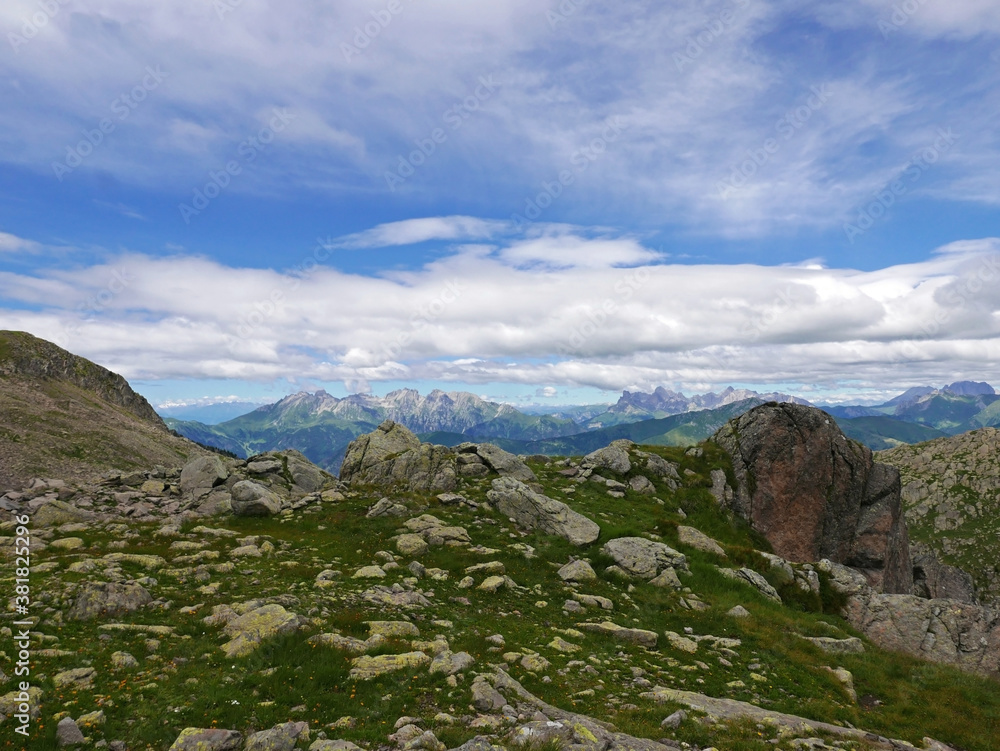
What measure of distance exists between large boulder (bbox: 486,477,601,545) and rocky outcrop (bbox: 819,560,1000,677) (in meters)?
18.9

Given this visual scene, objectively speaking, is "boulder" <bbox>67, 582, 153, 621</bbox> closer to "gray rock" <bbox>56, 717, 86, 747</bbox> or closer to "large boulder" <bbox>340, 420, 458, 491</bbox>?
"gray rock" <bbox>56, 717, 86, 747</bbox>

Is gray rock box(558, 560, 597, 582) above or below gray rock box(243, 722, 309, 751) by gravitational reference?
below

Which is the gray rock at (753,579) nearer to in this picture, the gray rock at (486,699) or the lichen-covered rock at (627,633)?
the lichen-covered rock at (627,633)

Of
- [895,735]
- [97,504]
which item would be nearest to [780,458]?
[895,735]

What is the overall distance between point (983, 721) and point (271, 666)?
27.5 m

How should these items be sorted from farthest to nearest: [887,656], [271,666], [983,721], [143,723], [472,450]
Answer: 1. [472,450]
2. [887,656]
3. [983,721]
4. [271,666]
5. [143,723]

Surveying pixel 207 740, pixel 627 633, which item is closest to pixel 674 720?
pixel 627 633

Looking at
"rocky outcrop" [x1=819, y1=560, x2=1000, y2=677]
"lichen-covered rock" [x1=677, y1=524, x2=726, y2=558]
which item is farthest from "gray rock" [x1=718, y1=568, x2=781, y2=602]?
"rocky outcrop" [x1=819, y1=560, x2=1000, y2=677]

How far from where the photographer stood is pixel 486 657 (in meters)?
19.0

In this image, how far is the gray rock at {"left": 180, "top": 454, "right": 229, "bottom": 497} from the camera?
43.9 m

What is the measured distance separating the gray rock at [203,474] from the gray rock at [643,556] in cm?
3546

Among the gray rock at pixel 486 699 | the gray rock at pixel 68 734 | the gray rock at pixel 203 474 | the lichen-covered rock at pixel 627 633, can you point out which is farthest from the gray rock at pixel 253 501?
the gray rock at pixel 486 699

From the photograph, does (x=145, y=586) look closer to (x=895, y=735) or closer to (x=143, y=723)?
(x=143, y=723)

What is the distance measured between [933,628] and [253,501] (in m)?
48.7
